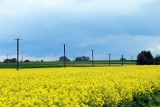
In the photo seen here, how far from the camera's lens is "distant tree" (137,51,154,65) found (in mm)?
100050

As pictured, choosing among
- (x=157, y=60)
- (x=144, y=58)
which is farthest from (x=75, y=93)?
(x=157, y=60)

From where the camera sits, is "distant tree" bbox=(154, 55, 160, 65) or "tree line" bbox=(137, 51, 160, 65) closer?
"tree line" bbox=(137, 51, 160, 65)

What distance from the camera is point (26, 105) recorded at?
8758 millimetres

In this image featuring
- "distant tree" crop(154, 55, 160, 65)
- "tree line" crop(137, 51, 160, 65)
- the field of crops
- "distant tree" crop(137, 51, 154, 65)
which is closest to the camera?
the field of crops

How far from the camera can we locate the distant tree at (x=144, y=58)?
328ft

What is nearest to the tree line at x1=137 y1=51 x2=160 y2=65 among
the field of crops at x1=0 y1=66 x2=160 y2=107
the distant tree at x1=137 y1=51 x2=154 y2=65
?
the distant tree at x1=137 y1=51 x2=154 y2=65

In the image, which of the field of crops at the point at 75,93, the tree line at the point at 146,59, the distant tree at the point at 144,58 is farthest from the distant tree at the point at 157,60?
the field of crops at the point at 75,93

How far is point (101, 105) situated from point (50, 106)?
3709 mm

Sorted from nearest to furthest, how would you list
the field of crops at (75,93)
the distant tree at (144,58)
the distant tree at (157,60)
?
the field of crops at (75,93), the distant tree at (144,58), the distant tree at (157,60)

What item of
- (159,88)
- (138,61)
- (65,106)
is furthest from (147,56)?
(65,106)

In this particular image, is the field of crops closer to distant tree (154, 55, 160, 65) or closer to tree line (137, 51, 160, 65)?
tree line (137, 51, 160, 65)

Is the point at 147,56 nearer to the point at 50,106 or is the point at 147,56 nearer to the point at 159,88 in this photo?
the point at 159,88

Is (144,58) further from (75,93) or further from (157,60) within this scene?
(75,93)

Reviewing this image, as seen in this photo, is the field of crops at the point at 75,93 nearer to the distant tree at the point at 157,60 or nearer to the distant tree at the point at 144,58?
the distant tree at the point at 144,58
